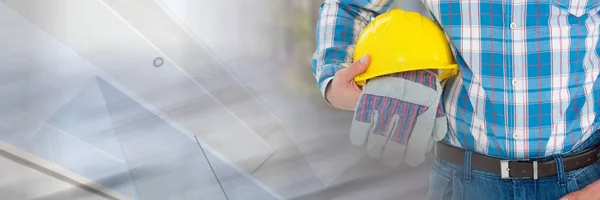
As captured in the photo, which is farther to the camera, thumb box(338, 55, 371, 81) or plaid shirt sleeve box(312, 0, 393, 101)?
plaid shirt sleeve box(312, 0, 393, 101)

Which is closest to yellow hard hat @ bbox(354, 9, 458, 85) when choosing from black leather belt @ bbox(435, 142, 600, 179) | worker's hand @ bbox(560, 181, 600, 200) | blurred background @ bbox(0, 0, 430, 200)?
black leather belt @ bbox(435, 142, 600, 179)

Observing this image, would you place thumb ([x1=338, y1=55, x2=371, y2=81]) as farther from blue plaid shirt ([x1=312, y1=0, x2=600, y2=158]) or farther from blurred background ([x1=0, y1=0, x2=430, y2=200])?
blurred background ([x1=0, y1=0, x2=430, y2=200])

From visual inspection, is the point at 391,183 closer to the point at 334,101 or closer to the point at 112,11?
the point at 334,101

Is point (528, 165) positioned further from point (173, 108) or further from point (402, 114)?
point (173, 108)

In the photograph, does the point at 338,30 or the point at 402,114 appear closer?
the point at 402,114

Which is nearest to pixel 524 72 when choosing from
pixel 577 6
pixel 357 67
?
pixel 577 6

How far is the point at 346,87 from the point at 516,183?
1.13 ft

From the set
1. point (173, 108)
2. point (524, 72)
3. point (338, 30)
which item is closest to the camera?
point (524, 72)

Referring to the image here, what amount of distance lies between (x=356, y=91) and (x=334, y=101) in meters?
0.07

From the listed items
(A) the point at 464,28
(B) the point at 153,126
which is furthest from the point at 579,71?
(B) the point at 153,126

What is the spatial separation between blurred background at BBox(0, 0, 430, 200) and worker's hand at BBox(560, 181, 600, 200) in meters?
0.70

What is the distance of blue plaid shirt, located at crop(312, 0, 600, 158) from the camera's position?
38.7 inches

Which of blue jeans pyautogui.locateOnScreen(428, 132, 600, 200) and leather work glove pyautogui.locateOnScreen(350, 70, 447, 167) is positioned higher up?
leather work glove pyautogui.locateOnScreen(350, 70, 447, 167)

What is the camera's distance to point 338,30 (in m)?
1.15
